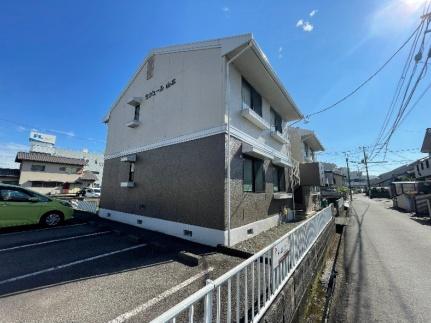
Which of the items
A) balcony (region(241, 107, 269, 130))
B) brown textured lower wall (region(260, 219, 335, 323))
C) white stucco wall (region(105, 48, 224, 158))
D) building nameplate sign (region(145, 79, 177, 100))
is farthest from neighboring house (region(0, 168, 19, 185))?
brown textured lower wall (region(260, 219, 335, 323))

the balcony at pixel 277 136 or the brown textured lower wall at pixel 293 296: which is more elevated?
the balcony at pixel 277 136

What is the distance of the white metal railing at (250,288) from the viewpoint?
183 cm

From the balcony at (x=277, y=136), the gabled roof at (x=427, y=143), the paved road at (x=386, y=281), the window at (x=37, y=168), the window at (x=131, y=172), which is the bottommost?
the paved road at (x=386, y=281)

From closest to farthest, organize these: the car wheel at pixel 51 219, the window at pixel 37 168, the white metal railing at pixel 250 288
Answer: the white metal railing at pixel 250 288
the car wheel at pixel 51 219
the window at pixel 37 168

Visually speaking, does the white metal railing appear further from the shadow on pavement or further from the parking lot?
the shadow on pavement

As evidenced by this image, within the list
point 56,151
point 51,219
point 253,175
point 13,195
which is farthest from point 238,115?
point 56,151

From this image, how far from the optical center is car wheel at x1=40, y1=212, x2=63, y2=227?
8.55 metres

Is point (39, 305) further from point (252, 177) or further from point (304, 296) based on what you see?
point (252, 177)

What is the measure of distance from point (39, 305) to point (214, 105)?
608 cm

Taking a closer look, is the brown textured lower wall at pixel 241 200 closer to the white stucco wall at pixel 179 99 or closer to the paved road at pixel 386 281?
the white stucco wall at pixel 179 99

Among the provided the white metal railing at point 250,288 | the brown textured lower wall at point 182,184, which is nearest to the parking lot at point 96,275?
the white metal railing at point 250,288

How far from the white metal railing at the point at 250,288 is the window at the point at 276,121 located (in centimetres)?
716

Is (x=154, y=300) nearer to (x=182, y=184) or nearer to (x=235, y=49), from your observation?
(x=182, y=184)

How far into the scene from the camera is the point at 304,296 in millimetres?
3725
